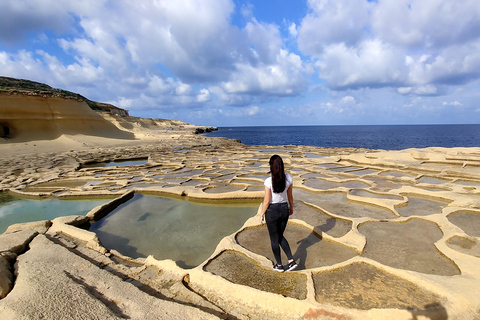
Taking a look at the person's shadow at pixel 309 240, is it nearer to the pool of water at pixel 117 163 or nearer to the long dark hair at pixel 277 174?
the long dark hair at pixel 277 174

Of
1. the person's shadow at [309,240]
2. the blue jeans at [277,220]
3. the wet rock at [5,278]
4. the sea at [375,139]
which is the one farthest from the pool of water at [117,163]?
the sea at [375,139]

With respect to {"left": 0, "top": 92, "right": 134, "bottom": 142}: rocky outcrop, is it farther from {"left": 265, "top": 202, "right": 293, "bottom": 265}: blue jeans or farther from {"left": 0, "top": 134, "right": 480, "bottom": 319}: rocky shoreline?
{"left": 265, "top": 202, "right": 293, "bottom": 265}: blue jeans

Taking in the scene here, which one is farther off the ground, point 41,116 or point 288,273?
point 41,116

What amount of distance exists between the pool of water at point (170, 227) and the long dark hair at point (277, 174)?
217 centimetres

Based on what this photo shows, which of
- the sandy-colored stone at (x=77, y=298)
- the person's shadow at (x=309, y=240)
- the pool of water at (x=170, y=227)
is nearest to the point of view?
the sandy-colored stone at (x=77, y=298)

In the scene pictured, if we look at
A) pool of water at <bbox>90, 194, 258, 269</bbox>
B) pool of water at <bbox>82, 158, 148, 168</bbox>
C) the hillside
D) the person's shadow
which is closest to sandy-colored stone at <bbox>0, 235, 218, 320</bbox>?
pool of water at <bbox>90, 194, 258, 269</bbox>

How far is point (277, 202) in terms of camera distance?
344 cm

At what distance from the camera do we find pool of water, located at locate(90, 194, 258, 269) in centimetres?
482

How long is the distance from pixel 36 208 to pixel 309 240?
8.15 meters

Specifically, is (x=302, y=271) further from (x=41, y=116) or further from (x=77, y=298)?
(x=41, y=116)

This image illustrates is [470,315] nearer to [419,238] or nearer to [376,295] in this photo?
[376,295]

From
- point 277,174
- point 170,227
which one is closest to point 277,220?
point 277,174

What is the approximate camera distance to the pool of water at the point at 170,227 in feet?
15.8

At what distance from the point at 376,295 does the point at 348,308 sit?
58 centimetres
